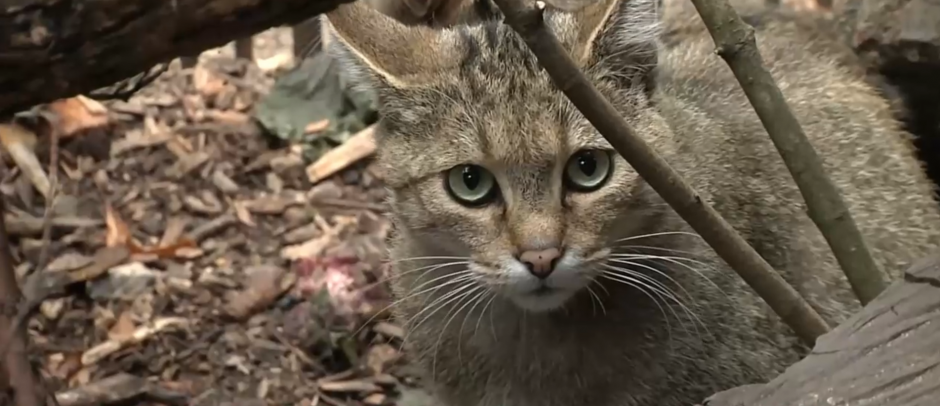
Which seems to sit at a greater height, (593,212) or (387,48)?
(387,48)

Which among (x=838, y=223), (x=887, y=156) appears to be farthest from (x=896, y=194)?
(x=838, y=223)

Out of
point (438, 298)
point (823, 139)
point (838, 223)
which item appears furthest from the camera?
point (823, 139)

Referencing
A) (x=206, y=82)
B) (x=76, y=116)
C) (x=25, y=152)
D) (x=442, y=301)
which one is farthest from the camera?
(x=206, y=82)

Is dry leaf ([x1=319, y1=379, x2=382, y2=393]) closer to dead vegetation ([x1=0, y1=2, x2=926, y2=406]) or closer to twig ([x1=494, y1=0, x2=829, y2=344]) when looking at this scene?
dead vegetation ([x1=0, y1=2, x2=926, y2=406])

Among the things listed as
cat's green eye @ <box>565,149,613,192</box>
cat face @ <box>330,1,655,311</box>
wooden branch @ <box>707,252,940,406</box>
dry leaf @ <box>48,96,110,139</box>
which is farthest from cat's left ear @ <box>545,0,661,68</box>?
dry leaf @ <box>48,96,110,139</box>

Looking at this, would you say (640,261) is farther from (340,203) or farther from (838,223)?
(340,203)

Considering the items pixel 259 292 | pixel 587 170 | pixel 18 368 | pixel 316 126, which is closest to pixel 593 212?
pixel 587 170

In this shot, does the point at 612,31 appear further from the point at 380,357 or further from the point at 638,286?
the point at 380,357
